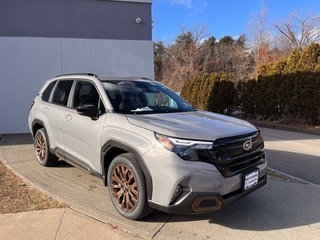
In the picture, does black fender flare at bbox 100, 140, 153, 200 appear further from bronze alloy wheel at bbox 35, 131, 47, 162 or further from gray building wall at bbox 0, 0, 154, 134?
gray building wall at bbox 0, 0, 154, 134

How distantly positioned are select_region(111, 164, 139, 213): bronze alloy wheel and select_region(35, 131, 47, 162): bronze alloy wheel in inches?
94.2

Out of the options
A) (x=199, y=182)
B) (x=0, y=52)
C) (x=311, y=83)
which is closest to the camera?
(x=199, y=182)

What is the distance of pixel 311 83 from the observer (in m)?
11.5

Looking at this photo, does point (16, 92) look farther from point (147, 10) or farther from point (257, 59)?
point (257, 59)

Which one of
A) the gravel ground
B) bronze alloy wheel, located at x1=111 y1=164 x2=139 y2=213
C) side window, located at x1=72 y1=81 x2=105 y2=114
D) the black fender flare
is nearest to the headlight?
the black fender flare

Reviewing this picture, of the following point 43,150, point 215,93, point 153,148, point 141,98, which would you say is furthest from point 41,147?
point 215,93

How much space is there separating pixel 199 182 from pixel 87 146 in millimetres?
1876

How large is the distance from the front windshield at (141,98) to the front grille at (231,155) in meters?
1.26

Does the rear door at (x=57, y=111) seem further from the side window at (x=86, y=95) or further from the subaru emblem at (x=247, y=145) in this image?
the subaru emblem at (x=247, y=145)

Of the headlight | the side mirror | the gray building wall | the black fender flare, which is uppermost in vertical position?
the gray building wall

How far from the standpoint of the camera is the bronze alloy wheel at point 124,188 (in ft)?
11.5

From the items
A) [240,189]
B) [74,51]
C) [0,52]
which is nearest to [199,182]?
[240,189]

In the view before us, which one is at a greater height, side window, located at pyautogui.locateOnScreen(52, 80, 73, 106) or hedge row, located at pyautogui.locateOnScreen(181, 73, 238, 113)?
side window, located at pyautogui.locateOnScreen(52, 80, 73, 106)

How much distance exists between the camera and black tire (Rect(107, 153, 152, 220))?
337cm
